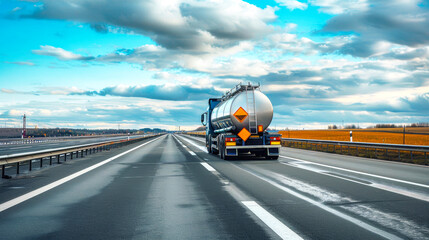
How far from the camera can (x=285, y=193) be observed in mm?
7766

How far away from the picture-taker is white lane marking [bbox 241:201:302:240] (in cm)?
454

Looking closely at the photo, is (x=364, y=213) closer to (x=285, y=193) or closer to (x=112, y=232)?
(x=285, y=193)

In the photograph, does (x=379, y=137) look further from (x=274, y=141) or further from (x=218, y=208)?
(x=218, y=208)

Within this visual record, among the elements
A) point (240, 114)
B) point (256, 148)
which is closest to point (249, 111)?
point (240, 114)

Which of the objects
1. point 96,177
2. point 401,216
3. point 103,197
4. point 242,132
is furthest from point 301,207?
point 242,132

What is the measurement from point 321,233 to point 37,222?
3.98 meters

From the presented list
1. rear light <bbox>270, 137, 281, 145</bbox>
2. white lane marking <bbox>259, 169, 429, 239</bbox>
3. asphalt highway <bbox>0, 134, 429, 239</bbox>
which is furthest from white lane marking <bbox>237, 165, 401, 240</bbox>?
rear light <bbox>270, 137, 281, 145</bbox>

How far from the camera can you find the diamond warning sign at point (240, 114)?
57.2ft

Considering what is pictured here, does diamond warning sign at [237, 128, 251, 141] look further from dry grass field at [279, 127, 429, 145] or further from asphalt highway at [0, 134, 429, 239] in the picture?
dry grass field at [279, 127, 429, 145]

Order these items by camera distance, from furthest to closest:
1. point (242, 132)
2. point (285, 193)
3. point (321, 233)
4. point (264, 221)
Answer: point (242, 132), point (285, 193), point (264, 221), point (321, 233)

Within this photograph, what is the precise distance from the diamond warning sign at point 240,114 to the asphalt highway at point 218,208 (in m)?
7.23

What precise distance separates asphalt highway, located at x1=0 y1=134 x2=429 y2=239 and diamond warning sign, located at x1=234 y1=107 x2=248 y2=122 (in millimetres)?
7231

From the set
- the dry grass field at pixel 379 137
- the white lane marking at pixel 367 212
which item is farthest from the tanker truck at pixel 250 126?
the dry grass field at pixel 379 137

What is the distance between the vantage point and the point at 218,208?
20.7ft
